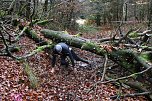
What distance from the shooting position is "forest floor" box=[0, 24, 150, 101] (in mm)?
9227

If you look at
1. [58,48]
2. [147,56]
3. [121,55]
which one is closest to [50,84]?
[58,48]

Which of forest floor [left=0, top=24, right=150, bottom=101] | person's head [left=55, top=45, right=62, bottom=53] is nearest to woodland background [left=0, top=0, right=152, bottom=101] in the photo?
forest floor [left=0, top=24, right=150, bottom=101]

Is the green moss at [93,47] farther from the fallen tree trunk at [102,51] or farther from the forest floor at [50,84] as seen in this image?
the forest floor at [50,84]

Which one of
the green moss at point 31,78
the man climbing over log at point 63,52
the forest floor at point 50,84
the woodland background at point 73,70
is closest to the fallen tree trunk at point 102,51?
the woodland background at point 73,70

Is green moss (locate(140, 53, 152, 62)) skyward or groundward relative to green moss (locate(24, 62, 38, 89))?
skyward

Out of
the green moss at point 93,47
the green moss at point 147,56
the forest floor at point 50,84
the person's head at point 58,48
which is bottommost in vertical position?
the forest floor at point 50,84

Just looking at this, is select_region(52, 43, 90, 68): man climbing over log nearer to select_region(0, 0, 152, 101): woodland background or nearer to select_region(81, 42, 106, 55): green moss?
select_region(0, 0, 152, 101): woodland background

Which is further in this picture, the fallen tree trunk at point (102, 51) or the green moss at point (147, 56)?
the fallen tree trunk at point (102, 51)

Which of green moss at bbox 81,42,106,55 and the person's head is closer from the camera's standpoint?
the person's head

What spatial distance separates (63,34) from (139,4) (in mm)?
16975

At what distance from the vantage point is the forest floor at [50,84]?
9.23 metres

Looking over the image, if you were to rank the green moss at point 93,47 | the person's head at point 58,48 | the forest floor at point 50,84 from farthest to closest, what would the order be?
the green moss at point 93,47 < the person's head at point 58,48 < the forest floor at point 50,84

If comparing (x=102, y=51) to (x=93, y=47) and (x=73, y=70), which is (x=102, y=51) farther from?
(x=73, y=70)

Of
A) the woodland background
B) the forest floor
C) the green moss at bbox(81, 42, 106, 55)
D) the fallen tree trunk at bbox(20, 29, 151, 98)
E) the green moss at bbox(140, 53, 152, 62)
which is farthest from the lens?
the green moss at bbox(81, 42, 106, 55)
